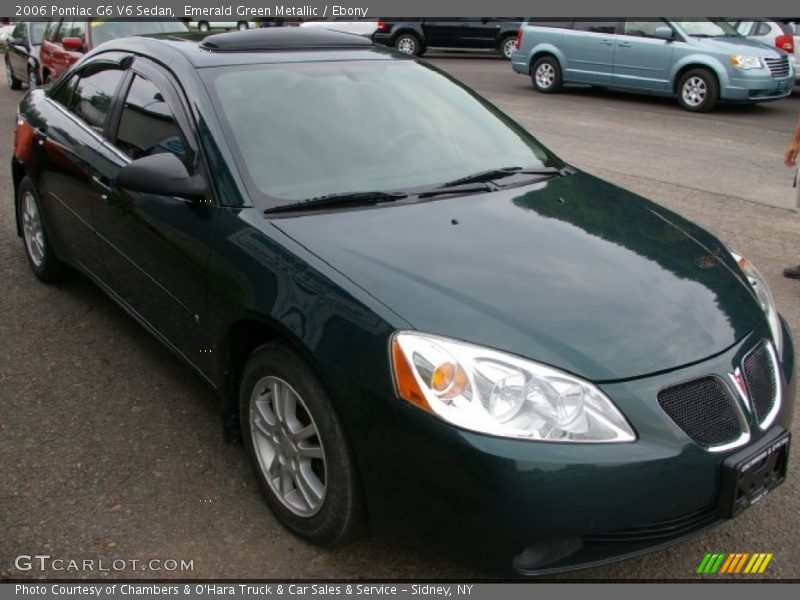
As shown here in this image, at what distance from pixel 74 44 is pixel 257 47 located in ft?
27.0

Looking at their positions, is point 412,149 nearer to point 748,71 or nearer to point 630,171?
point 630,171

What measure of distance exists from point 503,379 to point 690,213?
537 centimetres

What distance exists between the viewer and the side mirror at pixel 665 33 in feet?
44.1

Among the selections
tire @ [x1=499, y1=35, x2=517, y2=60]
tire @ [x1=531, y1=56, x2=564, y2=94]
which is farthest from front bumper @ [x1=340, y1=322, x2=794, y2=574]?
tire @ [x1=499, y1=35, x2=517, y2=60]

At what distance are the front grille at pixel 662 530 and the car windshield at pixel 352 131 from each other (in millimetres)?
1589

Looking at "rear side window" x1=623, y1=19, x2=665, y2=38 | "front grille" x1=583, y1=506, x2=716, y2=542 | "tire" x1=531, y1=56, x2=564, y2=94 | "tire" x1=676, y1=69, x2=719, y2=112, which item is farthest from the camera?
"tire" x1=531, y1=56, x2=564, y2=94

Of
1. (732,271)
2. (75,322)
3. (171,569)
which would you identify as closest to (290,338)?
(171,569)

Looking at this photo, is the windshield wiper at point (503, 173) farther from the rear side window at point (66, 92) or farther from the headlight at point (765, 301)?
the rear side window at point (66, 92)

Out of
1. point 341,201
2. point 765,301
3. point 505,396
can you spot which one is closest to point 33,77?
point 341,201

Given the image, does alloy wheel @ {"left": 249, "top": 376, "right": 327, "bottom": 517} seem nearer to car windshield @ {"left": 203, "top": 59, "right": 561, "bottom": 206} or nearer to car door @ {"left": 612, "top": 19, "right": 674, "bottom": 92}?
car windshield @ {"left": 203, "top": 59, "right": 561, "bottom": 206}

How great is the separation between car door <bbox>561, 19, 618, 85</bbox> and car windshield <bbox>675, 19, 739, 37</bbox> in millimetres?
1087

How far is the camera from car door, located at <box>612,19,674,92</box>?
13531 millimetres

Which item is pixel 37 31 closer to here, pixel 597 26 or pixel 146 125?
pixel 597 26

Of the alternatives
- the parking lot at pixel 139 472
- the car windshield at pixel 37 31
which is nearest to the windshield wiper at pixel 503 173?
the parking lot at pixel 139 472
